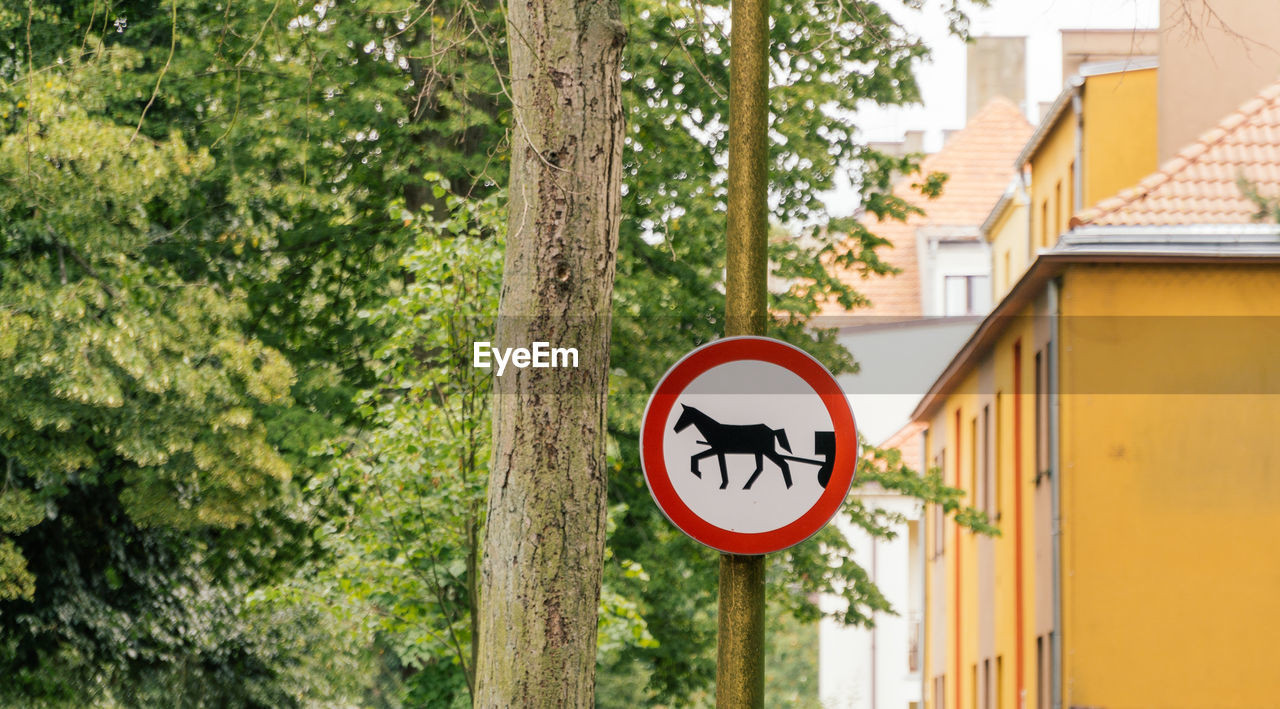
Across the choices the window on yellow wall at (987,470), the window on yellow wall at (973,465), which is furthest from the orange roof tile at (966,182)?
the window on yellow wall at (987,470)

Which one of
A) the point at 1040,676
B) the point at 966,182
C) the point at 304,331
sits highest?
the point at 966,182

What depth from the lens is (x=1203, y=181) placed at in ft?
59.1

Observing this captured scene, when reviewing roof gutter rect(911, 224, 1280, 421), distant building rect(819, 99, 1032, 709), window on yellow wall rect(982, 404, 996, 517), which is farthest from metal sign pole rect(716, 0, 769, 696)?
distant building rect(819, 99, 1032, 709)

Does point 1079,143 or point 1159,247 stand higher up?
point 1079,143

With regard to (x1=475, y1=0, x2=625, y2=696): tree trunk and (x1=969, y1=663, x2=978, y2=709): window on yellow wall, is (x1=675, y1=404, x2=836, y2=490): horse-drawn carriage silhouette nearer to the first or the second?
(x1=475, y1=0, x2=625, y2=696): tree trunk

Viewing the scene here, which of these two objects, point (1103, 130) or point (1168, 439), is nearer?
point (1168, 439)

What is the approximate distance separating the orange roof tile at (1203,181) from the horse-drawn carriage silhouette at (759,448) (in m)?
12.4

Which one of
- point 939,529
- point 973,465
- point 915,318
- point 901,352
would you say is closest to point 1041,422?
point 973,465

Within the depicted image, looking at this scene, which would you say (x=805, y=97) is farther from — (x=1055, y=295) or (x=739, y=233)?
(x=739, y=233)

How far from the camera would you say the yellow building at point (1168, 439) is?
17.6 meters

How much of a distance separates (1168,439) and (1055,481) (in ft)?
5.40

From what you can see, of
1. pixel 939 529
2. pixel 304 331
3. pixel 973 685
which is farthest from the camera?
pixel 939 529

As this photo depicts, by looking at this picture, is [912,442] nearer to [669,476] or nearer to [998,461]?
[998,461]

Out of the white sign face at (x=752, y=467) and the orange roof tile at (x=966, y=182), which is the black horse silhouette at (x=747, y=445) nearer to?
the white sign face at (x=752, y=467)
